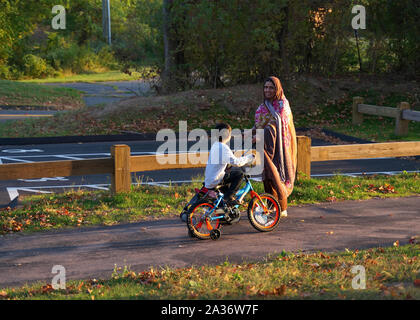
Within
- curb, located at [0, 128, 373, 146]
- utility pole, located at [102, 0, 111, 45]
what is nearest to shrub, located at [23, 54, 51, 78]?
utility pole, located at [102, 0, 111, 45]

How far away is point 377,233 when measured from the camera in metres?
8.47

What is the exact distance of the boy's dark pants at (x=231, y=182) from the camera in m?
8.23

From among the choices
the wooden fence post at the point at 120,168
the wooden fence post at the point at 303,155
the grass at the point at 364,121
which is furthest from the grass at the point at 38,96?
the wooden fence post at the point at 303,155

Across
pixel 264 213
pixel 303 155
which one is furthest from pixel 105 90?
pixel 264 213

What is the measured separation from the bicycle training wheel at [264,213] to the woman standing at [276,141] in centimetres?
51

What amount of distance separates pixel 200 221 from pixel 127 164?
2292mm

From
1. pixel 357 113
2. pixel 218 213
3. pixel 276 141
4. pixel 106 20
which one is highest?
pixel 106 20

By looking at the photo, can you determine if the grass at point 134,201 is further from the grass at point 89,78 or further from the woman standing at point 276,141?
the grass at point 89,78

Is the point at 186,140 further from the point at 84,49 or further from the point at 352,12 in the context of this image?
the point at 84,49

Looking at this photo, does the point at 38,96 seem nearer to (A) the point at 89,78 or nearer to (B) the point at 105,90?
(B) the point at 105,90

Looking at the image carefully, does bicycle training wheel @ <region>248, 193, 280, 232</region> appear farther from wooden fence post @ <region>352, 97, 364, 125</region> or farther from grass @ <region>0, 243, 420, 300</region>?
wooden fence post @ <region>352, 97, 364, 125</region>

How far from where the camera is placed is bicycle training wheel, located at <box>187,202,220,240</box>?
802 centimetres

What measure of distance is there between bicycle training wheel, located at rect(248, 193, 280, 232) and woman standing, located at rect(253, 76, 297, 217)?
51 cm

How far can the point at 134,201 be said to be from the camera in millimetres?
9992
